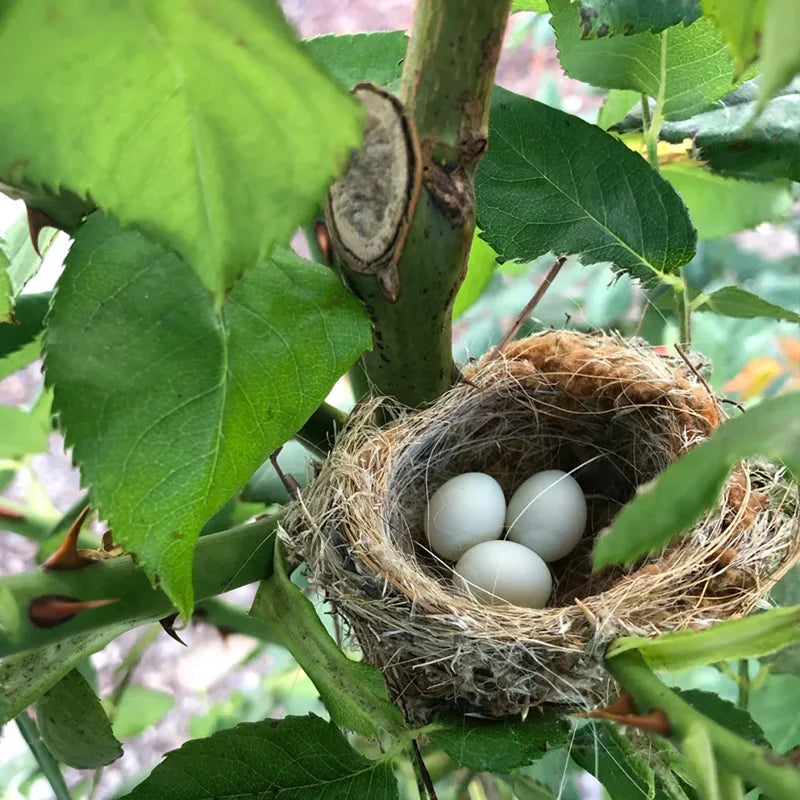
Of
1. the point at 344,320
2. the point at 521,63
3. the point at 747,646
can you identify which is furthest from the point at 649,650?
the point at 521,63

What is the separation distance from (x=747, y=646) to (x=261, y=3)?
0.77 feet

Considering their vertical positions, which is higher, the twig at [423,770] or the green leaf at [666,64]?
the green leaf at [666,64]

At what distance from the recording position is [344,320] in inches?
13.2

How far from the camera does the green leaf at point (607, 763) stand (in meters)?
0.42

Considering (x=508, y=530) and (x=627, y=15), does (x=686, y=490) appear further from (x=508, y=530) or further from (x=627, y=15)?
(x=508, y=530)

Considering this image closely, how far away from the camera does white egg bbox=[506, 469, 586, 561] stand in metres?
0.61

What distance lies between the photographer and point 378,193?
324 mm

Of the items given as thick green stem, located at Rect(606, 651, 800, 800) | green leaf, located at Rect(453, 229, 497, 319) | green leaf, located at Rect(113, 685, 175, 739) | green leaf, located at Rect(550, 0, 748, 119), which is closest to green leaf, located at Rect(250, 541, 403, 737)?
thick green stem, located at Rect(606, 651, 800, 800)

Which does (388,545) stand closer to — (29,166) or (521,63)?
(29,166)

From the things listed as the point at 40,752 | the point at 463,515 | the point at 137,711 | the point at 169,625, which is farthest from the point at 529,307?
the point at 137,711

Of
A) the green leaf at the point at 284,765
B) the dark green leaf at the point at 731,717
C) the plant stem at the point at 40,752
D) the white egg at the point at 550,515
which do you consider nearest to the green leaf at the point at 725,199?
the white egg at the point at 550,515

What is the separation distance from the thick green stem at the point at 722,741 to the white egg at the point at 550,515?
1.01 feet

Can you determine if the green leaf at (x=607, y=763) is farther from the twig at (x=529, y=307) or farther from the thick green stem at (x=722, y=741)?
the twig at (x=529, y=307)

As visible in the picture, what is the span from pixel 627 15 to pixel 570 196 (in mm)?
129
